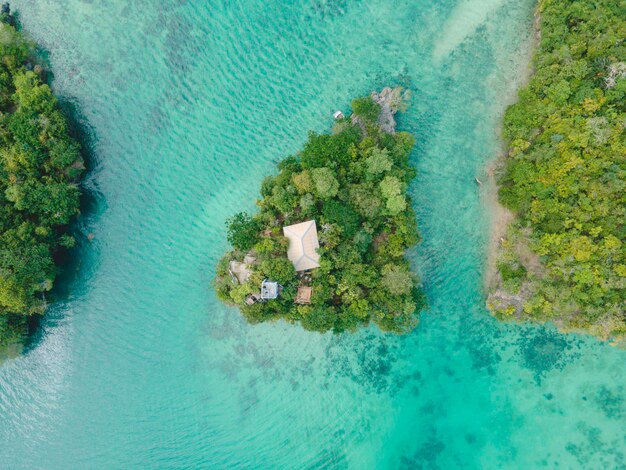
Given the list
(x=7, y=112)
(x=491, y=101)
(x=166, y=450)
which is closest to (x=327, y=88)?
(x=491, y=101)

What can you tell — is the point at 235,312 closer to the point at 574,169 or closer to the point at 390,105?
the point at 390,105

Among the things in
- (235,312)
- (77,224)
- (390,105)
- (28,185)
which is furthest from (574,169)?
(28,185)

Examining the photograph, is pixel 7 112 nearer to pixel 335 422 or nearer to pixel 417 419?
pixel 335 422

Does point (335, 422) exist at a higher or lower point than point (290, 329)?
lower

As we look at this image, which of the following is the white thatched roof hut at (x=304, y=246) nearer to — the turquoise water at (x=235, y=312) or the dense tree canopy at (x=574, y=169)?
the turquoise water at (x=235, y=312)

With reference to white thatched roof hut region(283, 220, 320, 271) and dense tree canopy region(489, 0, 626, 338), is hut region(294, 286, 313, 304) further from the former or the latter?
dense tree canopy region(489, 0, 626, 338)

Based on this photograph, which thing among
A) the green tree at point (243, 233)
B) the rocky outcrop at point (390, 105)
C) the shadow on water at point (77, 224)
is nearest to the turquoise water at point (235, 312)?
the shadow on water at point (77, 224)
